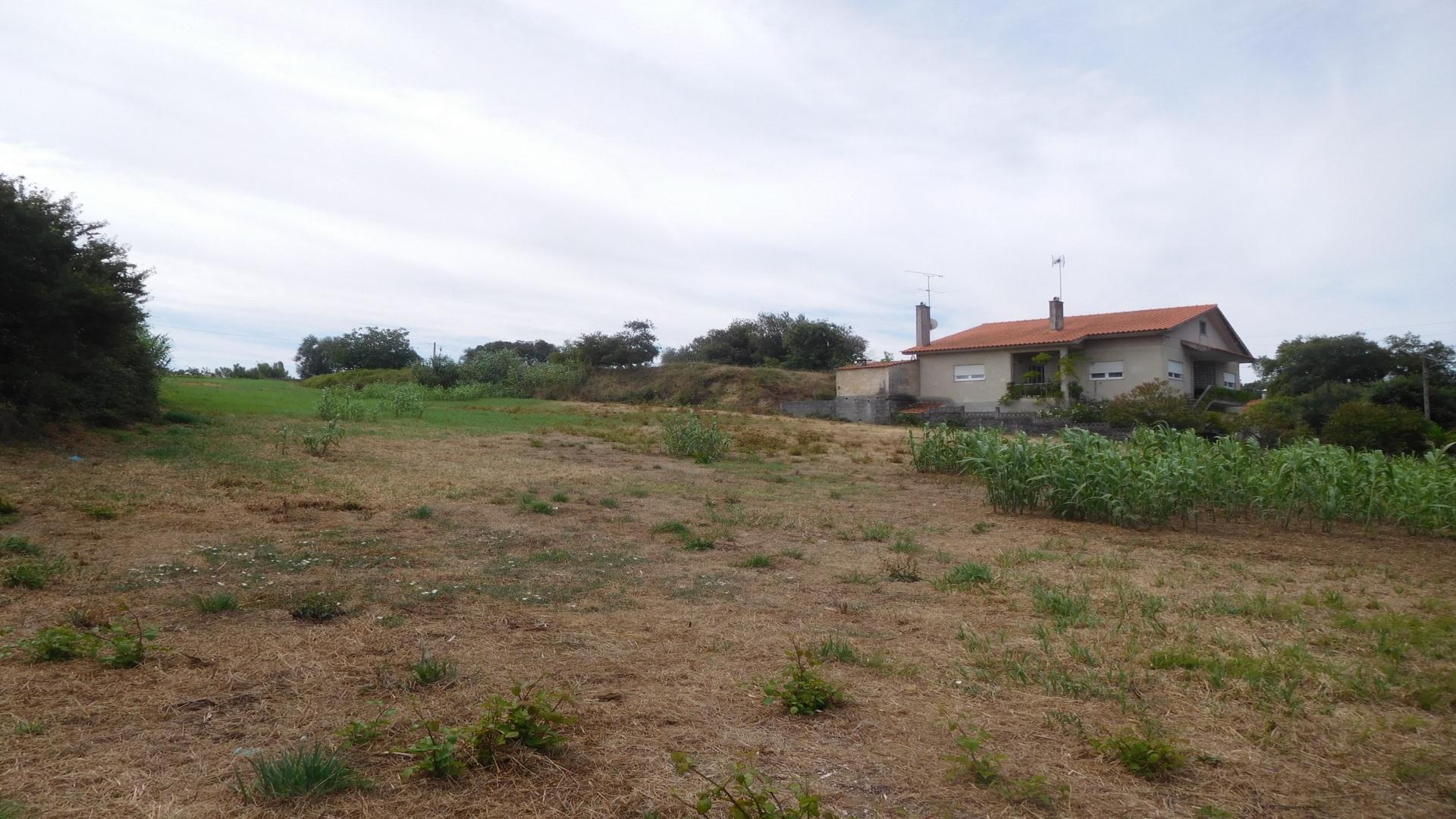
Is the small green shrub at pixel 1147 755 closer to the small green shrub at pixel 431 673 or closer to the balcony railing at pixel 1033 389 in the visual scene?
the small green shrub at pixel 431 673

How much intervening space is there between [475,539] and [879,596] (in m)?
3.82

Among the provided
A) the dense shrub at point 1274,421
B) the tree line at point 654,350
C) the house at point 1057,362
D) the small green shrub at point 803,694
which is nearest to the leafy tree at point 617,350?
the tree line at point 654,350

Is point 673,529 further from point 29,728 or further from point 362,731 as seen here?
point 29,728

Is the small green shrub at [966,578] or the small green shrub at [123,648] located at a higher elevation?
the small green shrub at [123,648]

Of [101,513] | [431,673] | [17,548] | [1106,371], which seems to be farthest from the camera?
[1106,371]

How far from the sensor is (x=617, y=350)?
4812cm

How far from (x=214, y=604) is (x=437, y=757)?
2.87m

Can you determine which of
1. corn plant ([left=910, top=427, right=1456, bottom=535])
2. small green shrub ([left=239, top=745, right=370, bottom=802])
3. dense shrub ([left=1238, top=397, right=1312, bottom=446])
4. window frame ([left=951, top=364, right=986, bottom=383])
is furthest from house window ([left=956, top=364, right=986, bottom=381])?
small green shrub ([left=239, top=745, right=370, bottom=802])

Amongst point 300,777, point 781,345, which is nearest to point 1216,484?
point 300,777

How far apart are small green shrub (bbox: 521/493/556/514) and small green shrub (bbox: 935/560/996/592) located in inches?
183

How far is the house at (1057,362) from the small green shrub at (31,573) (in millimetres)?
30914

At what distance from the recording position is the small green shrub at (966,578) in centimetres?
618

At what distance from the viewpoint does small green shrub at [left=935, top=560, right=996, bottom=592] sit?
6180 mm

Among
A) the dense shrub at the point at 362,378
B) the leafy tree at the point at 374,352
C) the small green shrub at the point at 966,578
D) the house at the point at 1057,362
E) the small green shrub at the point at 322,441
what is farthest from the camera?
the leafy tree at the point at 374,352
